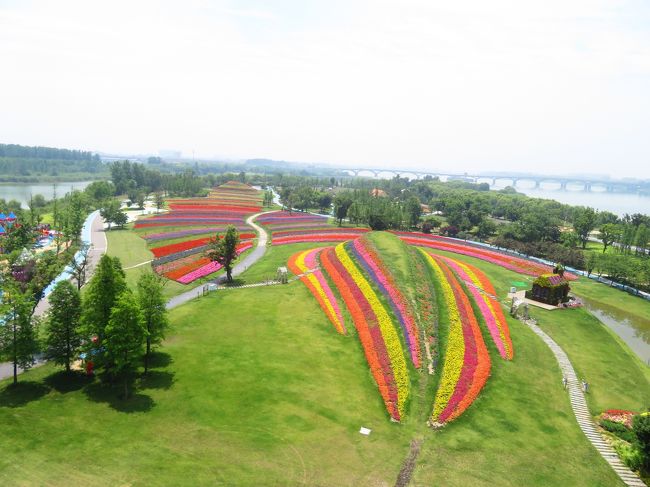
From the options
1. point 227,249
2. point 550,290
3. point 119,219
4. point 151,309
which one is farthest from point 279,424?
point 119,219

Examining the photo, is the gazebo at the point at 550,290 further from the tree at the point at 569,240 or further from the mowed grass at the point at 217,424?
the tree at the point at 569,240

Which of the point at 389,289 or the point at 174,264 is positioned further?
the point at 174,264

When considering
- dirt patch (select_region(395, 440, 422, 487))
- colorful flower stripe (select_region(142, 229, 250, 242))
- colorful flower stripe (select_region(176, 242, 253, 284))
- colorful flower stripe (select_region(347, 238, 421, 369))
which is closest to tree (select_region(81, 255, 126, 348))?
dirt patch (select_region(395, 440, 422, 487))

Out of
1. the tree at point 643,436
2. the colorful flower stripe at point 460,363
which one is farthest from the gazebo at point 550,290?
the tree at point 643,436

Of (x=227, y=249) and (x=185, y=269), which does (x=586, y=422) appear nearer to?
(x=227, y=249)

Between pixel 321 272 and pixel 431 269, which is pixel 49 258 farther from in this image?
pixel 431 269

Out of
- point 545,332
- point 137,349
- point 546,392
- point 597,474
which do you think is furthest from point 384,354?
point 545,332
